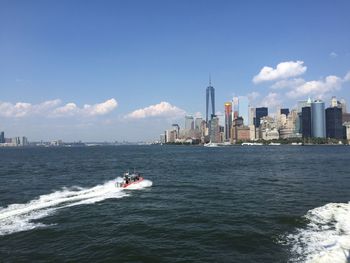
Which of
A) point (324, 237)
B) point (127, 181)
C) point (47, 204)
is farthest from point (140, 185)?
point (324, 237)

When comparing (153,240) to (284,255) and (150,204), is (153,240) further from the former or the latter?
(150,204)

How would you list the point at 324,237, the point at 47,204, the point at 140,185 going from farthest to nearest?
the point at 140,185 → the point at 47,204 → the point at 324,237

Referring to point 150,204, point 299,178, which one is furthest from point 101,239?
point 299,178

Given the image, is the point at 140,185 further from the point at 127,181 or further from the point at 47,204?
the point at 47,204

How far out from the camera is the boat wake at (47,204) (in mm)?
35688

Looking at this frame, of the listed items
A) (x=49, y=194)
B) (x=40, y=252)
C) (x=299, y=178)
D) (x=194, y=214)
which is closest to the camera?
(x=40, y=252)

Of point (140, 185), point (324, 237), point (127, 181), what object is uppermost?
point (127, 181)

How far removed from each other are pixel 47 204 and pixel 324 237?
3401cm

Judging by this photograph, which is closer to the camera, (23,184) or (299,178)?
(23,184)

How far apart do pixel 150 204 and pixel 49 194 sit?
60.7 ft

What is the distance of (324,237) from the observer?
96.7ft

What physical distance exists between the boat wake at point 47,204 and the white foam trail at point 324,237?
Result: 25.1m

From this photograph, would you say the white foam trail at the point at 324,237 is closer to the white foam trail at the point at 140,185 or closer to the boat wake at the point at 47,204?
the boat wake at the point at 47,204

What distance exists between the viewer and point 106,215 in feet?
133
